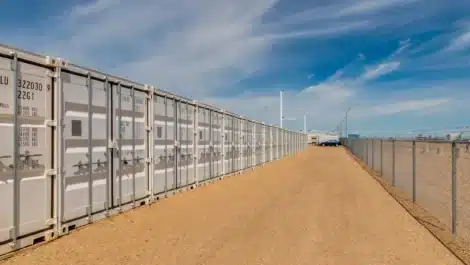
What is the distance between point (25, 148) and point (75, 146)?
52.5 inches

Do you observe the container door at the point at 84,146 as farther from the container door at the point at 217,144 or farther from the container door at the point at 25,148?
the container door at the point at 217,144

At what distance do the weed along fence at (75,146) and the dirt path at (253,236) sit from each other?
426 mm

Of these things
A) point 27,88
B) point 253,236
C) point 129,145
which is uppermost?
point 27,88

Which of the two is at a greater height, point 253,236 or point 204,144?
point 204,144

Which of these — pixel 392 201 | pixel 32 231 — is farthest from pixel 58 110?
pixel 392 201

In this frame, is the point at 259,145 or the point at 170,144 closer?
the point at 170,144

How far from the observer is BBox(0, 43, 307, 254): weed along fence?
634 cm

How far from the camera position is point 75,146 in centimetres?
791

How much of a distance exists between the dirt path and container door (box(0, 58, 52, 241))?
0.56 m

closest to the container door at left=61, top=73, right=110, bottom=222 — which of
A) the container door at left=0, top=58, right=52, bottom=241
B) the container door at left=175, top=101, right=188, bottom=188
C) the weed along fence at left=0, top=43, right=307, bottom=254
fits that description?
the weed along fence at left=0, top=43, right=307, bottom=254

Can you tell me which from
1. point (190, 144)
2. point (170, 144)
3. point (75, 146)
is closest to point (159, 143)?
point (170, 144)

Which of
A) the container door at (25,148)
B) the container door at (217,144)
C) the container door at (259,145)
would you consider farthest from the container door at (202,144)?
the container door at (259,145)

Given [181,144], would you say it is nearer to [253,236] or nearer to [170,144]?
[170,144]

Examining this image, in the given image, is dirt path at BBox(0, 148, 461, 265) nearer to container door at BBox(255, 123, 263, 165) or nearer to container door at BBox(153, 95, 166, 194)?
container door at BBox(153, 95, 166, 194)
